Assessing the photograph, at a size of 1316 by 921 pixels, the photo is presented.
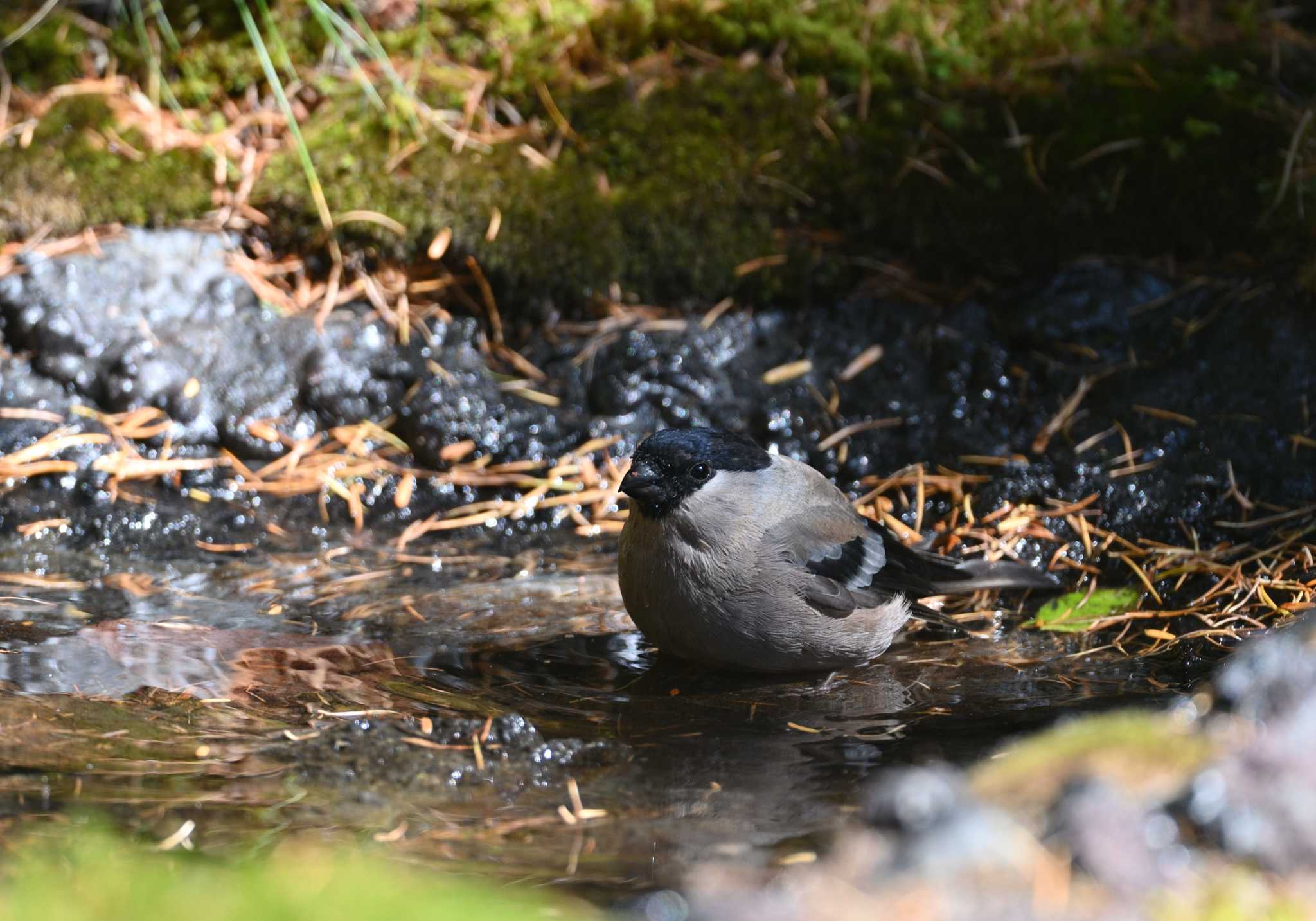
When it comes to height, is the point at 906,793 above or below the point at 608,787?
above

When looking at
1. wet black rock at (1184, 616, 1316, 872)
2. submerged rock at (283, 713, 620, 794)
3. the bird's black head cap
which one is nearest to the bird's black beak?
the bird's black head cap

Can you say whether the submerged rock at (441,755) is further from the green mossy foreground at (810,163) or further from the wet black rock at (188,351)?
the green mossy foreground at (810,163)

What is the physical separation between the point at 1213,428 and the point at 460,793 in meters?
4.38

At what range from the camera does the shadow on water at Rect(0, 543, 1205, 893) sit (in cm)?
298

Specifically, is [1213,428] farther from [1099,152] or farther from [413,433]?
[413,433]

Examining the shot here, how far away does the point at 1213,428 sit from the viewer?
5934mm

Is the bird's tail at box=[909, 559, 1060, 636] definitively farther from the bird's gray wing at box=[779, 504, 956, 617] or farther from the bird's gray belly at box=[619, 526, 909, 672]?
the bird's gray belly at box=[619, 526, 909, 672]

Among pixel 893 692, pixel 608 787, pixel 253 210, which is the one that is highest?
pixel 253 210

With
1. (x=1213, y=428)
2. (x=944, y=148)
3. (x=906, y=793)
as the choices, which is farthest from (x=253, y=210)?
(x=906, y=793)

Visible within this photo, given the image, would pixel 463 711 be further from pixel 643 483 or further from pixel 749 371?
pixel 749 371

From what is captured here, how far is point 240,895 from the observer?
2.02 metres

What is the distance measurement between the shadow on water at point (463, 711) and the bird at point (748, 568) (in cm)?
16

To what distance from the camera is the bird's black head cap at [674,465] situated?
187 inches

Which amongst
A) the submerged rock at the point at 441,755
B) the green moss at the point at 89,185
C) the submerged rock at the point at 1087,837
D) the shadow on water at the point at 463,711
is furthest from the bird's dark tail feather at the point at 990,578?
the green moss at the point at 89,185
